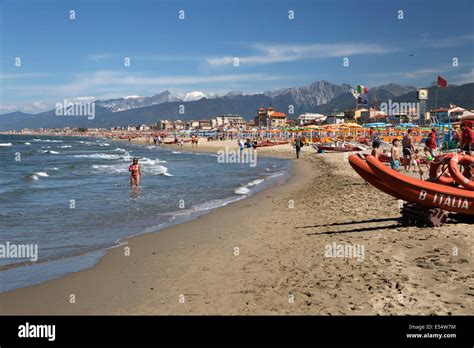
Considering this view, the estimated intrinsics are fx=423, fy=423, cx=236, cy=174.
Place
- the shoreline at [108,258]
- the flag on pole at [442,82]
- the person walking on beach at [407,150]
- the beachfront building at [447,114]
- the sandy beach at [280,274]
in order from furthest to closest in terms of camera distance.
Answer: the beachfront building at [447,114], the flag on pole at [442,82], the person walking on beach at [407,150], the shoreline at [108,258], the sandy beach at [280,274]

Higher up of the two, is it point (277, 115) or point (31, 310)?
point (277, 115)

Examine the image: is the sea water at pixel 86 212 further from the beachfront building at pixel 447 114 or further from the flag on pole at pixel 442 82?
the beachfront building at pixel 447 114

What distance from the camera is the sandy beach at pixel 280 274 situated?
507 cm

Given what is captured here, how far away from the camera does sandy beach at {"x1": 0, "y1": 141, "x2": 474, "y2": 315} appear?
5070 millimetres

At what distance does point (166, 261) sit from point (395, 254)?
13.0 ft

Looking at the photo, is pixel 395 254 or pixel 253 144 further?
pixel 253 144

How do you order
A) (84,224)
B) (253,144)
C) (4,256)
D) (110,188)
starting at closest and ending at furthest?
(4,256), (84,224), (110,188), (253,144)

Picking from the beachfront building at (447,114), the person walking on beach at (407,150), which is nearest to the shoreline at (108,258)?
the person walking on beach at (407,150)

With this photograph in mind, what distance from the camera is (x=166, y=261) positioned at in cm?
775

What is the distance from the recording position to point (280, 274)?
6395 mm

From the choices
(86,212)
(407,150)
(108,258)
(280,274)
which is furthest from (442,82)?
(108,258)

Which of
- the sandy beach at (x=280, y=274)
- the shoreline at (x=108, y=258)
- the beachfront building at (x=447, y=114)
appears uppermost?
the beachfront building at (x=447, y=114)
